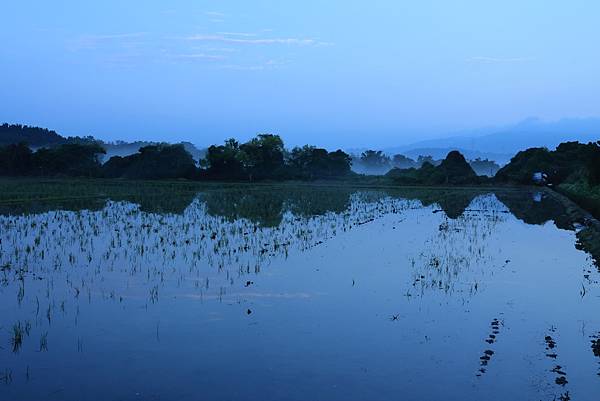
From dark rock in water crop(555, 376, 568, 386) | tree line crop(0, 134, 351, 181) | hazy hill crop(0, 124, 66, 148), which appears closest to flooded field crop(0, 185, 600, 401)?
dark rock in water crop(555, 376, 568, 386)

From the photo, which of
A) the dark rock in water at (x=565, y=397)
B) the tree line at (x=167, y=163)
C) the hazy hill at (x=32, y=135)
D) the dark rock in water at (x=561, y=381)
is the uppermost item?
the hazy hill at (x=32, y=135)

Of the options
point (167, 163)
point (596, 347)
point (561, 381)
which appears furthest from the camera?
point (167, 163)

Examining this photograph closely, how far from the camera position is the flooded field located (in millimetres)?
4992

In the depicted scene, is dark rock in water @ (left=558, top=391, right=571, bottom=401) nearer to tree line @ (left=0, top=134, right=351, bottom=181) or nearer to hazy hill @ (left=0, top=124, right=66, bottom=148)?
tree line @ (left=0, top=134, right=351, bottom=181)

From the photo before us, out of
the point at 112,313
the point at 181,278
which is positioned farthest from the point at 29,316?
the point at 181,278

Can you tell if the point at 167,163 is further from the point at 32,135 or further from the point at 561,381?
the point at 32,135

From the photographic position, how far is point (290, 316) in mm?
7176

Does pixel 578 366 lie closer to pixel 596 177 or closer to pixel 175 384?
pixel 175 384

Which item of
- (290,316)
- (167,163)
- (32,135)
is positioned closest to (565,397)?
(290,316)

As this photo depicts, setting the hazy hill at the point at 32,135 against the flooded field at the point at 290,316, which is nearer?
the flooded field at the point at 290,316

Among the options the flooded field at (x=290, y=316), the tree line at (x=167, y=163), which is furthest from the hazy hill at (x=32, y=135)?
the flooded field at (x=290, y=316)

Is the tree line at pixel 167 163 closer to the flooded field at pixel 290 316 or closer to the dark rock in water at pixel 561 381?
the flooded field at pixel 290 316

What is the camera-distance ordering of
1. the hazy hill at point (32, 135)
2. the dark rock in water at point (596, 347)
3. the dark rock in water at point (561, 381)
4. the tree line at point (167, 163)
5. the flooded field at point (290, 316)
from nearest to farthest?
the flooded field at point (290, 316), the dark rock in water at point (561, 381), the dark rock in water at point (596, 347), the tree line at point (167, 163), the hazy hill at point (32, 135)

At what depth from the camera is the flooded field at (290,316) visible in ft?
16.4
